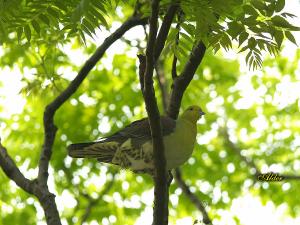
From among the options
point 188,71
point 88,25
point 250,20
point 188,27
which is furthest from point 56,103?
point 250,20

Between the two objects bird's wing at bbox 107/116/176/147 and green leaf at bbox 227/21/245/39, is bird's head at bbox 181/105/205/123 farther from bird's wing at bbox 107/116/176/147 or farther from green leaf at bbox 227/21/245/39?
green leaf at bbox 227/21/245/39

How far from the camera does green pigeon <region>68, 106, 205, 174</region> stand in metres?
6.11

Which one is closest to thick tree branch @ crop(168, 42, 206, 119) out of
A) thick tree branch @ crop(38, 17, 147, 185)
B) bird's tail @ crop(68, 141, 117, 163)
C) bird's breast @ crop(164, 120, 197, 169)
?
bird's breast @ crop(164, 120, 197, 169)

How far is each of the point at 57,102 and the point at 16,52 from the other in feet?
14.5

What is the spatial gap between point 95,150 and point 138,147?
0.47m

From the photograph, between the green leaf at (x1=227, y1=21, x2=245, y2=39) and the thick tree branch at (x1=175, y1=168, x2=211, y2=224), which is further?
the thick tree branch at (x1=175, y1=168, x2=211, y2=224)

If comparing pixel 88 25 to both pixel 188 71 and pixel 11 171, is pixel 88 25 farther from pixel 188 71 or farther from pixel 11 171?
pixel 11 171

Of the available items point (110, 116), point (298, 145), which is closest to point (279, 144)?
point (298, 145)

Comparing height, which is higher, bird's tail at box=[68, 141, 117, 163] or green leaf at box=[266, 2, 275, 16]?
bird's tail at box=[68, 141, 117, 163]

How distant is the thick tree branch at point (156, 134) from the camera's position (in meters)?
3.44

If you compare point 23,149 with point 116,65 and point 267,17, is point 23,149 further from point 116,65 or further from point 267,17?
point 267,17

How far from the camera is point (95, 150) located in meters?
6.24

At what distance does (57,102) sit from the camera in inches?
239

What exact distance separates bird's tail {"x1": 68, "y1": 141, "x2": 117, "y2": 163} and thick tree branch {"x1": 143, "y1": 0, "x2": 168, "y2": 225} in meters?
1.69
